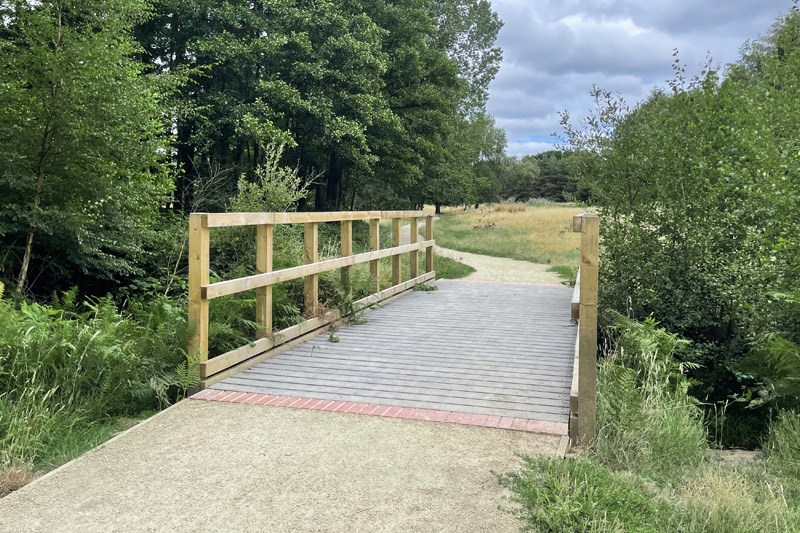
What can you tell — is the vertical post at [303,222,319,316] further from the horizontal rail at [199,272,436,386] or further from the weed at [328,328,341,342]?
the weed at [328,328,341,342]

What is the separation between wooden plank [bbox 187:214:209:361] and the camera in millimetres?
5008

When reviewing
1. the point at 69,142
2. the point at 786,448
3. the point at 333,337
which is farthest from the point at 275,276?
the point at 786,448

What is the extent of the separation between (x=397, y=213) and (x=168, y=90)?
20.5 feet

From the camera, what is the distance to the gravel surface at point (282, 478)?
9.48ft

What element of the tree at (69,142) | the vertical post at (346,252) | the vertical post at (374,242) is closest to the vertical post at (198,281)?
the vertical post at (346,252)

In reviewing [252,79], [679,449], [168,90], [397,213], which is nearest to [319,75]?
[252,79]

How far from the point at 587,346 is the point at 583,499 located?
4.28 feet

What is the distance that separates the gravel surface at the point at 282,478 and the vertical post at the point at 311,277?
2.82 meters

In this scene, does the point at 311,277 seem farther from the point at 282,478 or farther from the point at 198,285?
the point at 282,478

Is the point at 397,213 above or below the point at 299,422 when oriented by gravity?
above

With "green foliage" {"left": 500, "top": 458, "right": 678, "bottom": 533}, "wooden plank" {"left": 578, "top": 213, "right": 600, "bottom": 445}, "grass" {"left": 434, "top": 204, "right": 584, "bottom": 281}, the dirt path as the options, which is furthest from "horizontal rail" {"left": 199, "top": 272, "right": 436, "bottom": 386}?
"grass" {"left": 434, "top": 204, "right": 584, "bottom": 281}

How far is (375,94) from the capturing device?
20375mm

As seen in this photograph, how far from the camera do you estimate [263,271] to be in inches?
234

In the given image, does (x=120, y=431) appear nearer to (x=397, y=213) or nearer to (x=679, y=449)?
(x=679, y=449)
